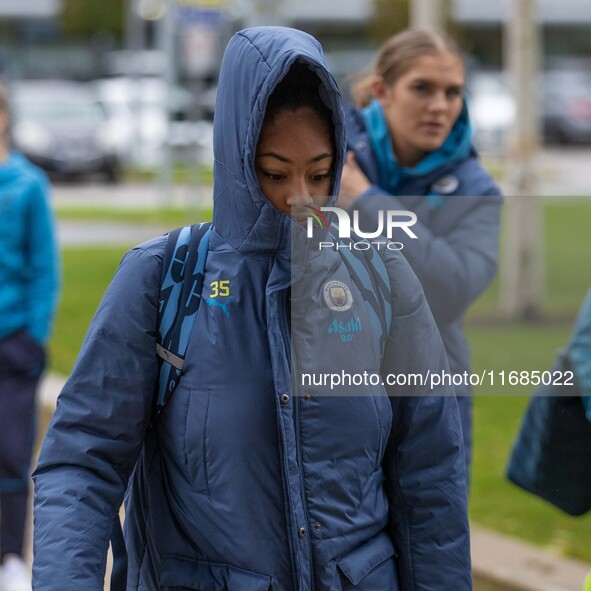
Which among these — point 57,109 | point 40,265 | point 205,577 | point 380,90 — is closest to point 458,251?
point 380,90

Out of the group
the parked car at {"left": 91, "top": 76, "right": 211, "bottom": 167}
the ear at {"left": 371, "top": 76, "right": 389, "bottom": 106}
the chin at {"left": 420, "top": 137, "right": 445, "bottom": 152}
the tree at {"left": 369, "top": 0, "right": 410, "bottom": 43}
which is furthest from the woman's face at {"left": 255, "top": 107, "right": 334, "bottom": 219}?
the parked car at {"left": 91, "top": 76, "right": 211, "bottom": 167}

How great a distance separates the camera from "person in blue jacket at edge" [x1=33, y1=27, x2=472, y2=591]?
7.79 feet

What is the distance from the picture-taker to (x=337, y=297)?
244 cm

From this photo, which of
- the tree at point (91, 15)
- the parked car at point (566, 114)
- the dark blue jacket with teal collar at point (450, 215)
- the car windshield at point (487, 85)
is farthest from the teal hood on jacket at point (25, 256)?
the tree at point (91, 15)

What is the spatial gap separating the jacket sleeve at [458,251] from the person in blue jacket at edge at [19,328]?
2.15 meters

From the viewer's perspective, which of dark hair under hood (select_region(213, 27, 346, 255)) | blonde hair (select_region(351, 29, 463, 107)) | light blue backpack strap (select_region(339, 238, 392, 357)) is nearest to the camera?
dark hair under hood (select_region(213, 27, 346, 255))

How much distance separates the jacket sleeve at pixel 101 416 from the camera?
2391 mm

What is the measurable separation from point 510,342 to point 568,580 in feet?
6.29

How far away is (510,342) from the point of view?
10.3 ft

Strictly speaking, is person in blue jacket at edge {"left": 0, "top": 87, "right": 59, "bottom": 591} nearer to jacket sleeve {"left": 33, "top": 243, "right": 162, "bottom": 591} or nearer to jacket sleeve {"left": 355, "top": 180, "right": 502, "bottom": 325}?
jacket sleeve {"left": 355, "top": 180, "right": 502, "bottom": 325}

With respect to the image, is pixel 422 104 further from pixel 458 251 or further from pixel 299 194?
pixel 299 194

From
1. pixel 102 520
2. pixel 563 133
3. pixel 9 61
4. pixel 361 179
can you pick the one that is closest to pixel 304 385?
pixel 102 520

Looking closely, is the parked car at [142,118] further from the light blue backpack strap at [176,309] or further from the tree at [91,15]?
the light blue backpack strap at [176,309]

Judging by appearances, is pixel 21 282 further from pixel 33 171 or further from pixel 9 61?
pixel 9 61
